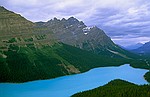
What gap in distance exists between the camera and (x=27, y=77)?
170375 millimetres

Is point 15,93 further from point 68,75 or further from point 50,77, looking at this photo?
point 68,75

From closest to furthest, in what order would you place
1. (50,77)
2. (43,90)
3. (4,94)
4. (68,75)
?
1. (4,94)
2. (43,90)
3. (50,77)
4. (68,75)

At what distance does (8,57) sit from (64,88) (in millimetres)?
65327

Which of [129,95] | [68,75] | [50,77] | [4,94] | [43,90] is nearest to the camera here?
[129,95]

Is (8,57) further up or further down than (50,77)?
further up

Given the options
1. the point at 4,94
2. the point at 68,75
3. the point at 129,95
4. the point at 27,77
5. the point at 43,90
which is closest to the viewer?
the point at 129,95

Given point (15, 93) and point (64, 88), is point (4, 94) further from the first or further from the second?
point (64, 88)

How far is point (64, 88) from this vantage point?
136 meters

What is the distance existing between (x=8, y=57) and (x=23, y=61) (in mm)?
8931

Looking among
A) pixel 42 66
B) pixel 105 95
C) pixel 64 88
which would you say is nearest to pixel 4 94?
pixel 64 88

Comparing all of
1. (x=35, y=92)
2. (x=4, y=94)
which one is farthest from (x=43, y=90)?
(x=4, y=94)

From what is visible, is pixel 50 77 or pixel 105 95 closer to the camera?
pixel 105 95

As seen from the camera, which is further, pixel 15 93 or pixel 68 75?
pixel 68 75

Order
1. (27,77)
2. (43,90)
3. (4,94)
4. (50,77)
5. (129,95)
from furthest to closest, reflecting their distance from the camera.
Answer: (50,77)
(27,77)
(43,90)
(4,94)
(129,95)
